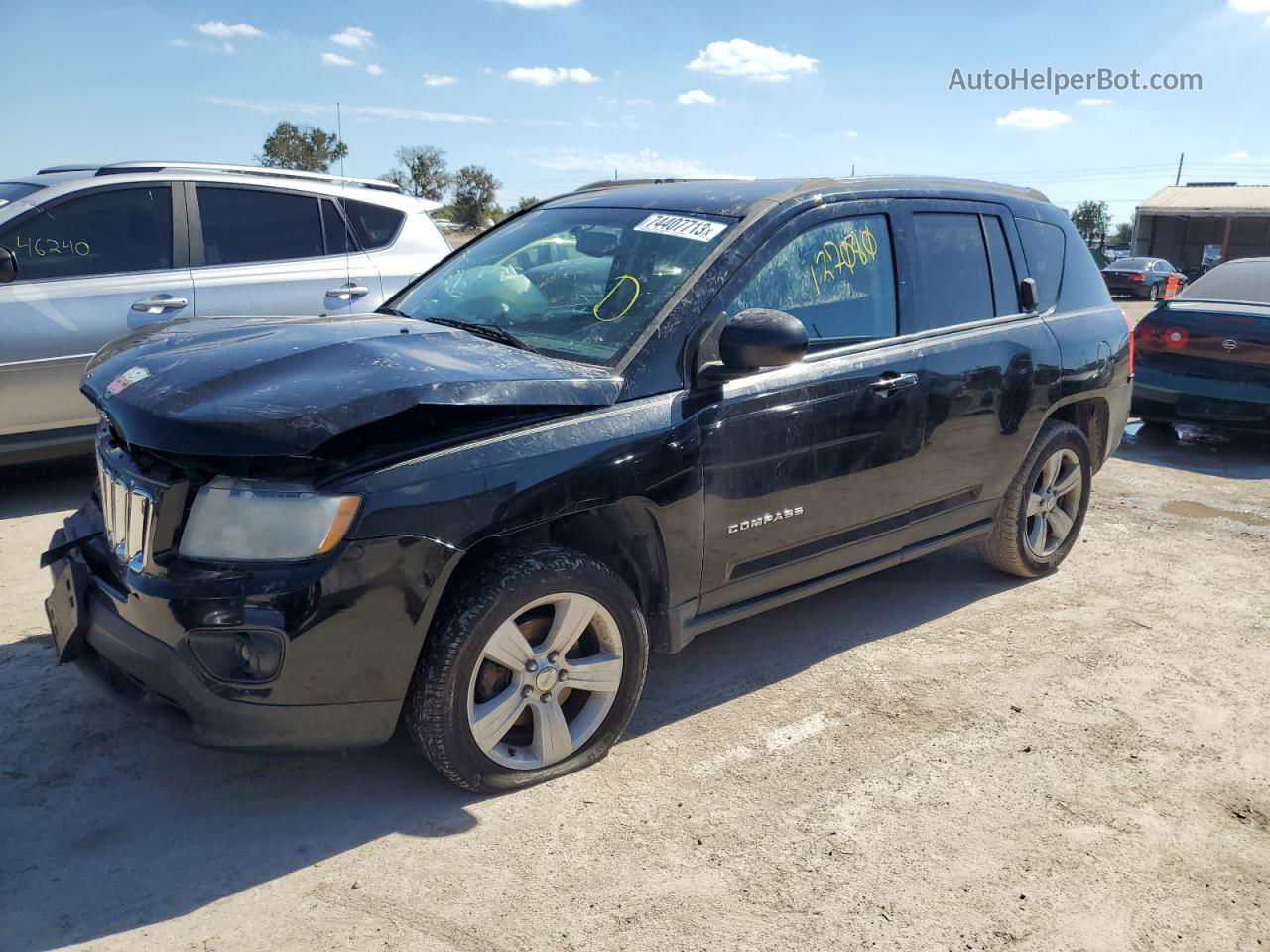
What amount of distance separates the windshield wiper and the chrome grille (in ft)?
4.07

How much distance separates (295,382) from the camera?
2832 mm

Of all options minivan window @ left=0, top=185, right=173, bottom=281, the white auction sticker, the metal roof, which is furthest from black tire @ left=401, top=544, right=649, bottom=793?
the metal roof

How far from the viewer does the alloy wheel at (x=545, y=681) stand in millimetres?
3004

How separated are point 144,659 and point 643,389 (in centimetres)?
160

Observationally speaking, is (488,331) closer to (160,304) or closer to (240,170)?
(160,304)

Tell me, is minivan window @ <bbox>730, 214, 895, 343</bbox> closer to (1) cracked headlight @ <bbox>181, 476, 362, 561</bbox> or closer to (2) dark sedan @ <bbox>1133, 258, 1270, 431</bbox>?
(1) cracked headlight @ <bbox>181, 476, 362, 561</bbox>

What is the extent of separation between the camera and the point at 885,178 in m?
4.34

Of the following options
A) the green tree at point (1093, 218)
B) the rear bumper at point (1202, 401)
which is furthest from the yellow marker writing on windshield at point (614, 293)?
the green tree at point (1093, 218)

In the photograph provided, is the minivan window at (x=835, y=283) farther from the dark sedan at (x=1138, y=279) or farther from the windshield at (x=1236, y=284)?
the dark sedan at (x=1138, y=279)

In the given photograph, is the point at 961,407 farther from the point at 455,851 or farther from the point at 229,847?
the point at 229,847

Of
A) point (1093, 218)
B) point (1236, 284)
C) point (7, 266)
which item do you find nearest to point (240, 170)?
point (7, 266)

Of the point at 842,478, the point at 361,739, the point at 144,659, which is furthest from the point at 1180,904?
the point at 144,659

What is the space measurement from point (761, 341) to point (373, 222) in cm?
431

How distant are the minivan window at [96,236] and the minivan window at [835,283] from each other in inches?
155
